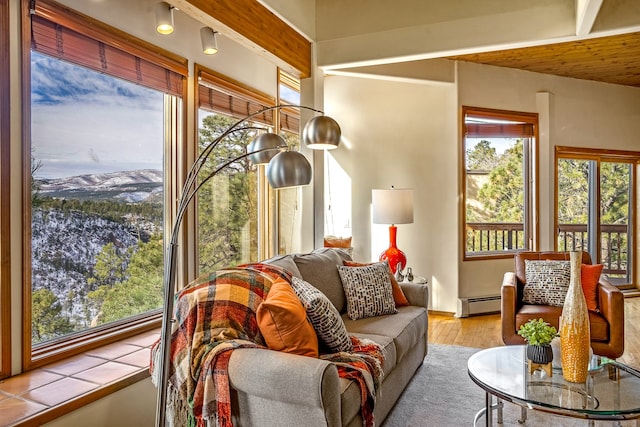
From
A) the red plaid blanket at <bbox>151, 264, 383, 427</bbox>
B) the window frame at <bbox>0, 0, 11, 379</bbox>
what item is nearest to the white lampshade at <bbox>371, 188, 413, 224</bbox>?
the red plaid blanket at <bbox>151, 264, 383, 427</bbox>

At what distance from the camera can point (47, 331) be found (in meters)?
2.52

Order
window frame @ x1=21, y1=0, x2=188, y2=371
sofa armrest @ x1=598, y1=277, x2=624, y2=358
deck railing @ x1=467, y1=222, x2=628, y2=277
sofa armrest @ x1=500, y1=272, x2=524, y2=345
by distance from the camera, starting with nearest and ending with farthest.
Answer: window frame @ x1=21, y1=0, x2=188, y2=371, sofa armrest @ x1=598, y1=277, x2=624, y2=358, sofa armrest @ x1=500, y1=272, x2=524, y2=345, deck railing @ x1=467, y1=222, x2=628, y2=277

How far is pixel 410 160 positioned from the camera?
5449 millimetres

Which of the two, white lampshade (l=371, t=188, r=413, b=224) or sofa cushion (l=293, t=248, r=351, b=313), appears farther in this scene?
white lampshade (l=371, t=188, r=413, b=224)

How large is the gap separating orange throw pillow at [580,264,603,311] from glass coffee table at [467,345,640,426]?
113 cm

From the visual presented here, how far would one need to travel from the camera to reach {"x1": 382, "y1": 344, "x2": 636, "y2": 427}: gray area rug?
2.66 meters

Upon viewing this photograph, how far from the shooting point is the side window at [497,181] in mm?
5488

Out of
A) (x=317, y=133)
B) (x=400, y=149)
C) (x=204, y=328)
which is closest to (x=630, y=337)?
(x=400, y=149)

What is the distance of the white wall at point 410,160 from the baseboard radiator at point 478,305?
120mm

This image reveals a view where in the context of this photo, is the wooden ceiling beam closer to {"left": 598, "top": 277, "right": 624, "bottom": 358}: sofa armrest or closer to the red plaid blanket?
the red plaid blanket

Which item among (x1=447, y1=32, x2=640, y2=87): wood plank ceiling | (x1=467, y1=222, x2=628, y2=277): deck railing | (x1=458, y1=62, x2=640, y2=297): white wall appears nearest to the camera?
(x1=447, y1=32, x2=640, y2=87): wood plank ceiling

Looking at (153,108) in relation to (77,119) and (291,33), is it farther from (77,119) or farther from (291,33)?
(291,33)

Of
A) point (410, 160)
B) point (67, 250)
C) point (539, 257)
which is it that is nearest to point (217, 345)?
point (67, 250)

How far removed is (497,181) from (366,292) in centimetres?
319
